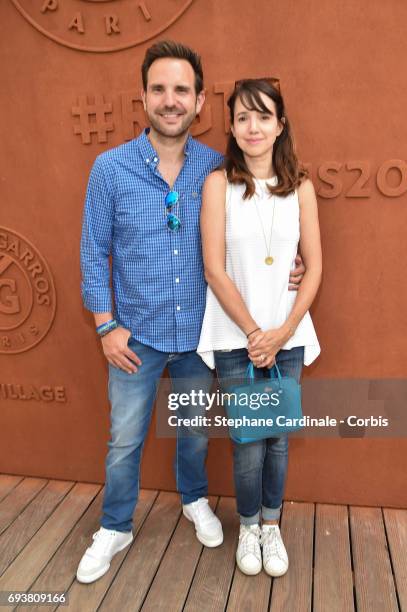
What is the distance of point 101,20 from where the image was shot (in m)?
2.34

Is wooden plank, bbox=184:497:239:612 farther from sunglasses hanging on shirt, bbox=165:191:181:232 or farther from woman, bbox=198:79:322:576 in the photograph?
sunglasses hanging on shirt, bbox=165:191:181:232

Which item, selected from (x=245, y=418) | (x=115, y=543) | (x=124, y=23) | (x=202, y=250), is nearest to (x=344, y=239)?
(x=202, y=250)

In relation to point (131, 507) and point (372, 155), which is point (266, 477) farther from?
point (372, 155)

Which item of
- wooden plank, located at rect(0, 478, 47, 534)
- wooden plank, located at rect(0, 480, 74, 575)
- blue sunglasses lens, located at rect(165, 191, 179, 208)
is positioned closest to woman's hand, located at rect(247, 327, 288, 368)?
blue sunglasses lens, located at rect(165, 191, 179, 208)

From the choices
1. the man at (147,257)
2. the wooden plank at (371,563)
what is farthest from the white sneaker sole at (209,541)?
the wooden plank at (371,563)

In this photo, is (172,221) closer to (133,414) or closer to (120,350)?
(120,350)

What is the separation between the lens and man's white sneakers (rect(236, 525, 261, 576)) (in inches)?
87.0

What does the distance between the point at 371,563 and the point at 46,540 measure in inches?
57.8

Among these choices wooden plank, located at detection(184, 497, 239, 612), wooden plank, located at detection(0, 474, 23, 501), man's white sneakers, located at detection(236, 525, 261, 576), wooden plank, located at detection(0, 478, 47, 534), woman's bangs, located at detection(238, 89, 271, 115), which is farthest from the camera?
wooden plank, located at detection(0, 474, 23, 501)

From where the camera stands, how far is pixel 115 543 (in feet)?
7.72

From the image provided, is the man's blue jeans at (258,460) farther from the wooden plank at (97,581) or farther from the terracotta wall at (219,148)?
the wooden plank at (97,581)

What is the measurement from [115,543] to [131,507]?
0.17 metres

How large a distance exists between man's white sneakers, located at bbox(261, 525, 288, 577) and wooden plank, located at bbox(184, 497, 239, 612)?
160mm

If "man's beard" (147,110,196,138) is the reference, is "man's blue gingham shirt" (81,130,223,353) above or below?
below
